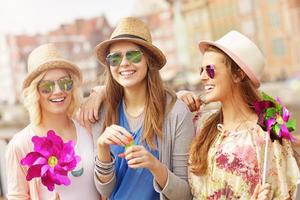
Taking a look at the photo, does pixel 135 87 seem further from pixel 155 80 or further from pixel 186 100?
pixel 186 100

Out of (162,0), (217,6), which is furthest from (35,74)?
(162,0)

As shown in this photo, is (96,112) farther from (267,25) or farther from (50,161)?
(267,25)

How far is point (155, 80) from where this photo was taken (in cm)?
187

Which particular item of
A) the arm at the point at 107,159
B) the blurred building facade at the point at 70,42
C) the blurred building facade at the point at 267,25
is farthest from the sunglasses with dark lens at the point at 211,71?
the blurred building facade at the point at 70,42

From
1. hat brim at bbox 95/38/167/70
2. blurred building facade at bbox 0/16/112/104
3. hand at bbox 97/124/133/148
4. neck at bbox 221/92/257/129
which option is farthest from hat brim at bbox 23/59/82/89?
blurred building facade at bbox 0/16/112/104

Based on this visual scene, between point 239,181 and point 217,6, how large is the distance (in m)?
9.41

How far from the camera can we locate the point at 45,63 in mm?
1941

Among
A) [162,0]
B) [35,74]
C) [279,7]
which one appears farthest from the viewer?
[162,0]

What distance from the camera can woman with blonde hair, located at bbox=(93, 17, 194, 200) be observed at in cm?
178

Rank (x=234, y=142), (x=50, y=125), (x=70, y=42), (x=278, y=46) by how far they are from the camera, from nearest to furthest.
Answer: (x=234, y=142) → (x=50, y=125) → (x=278, y=46) → (x=70, y=42)

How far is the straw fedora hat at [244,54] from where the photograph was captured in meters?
1.66

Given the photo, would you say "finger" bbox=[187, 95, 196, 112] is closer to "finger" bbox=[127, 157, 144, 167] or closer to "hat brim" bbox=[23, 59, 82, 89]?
"finger" bbox=[127, 157, 144, 167]

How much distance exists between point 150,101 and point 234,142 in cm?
39

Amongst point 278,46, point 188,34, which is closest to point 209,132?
point 278,46
